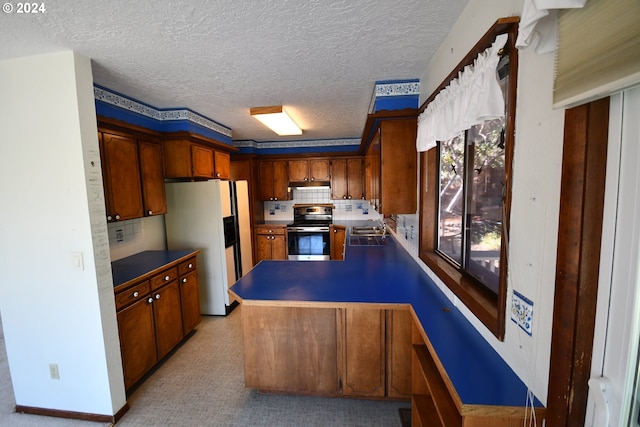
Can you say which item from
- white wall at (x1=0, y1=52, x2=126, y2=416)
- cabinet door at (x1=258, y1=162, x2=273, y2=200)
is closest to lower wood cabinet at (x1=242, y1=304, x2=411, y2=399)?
white wall at (x1=0, y1=52, x2=126, y2=416)

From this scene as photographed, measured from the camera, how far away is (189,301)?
2850 mm

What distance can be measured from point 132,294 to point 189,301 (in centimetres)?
85

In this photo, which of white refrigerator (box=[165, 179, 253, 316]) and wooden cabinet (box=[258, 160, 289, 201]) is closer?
white refrigerator (box=[165, 179, 253, 316])

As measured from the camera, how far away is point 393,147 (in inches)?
87.8

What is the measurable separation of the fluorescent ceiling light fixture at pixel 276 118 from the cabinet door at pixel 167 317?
6.32ft

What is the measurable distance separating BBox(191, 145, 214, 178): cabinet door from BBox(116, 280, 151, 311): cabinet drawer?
53.5 inches

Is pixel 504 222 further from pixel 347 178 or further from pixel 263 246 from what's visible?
pixel 263 246

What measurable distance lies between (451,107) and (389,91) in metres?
0.94

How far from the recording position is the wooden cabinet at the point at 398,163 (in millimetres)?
2211

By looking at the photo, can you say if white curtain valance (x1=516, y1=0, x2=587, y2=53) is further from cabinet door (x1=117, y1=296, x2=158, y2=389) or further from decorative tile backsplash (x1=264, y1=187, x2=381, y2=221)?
decorative tile backsplash (x1=264, y1=187, x2=381, y2=221)

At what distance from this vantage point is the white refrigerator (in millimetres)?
3256

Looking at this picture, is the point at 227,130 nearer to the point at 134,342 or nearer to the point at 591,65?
the point at 134,342

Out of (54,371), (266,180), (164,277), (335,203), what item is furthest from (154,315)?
(335,203)

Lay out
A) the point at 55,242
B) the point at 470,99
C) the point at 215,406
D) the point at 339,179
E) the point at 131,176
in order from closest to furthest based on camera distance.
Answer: the point at 470,99 → the point at 55,242 → the point at 215,406 → the point at 131,176 → the point at 339,179
